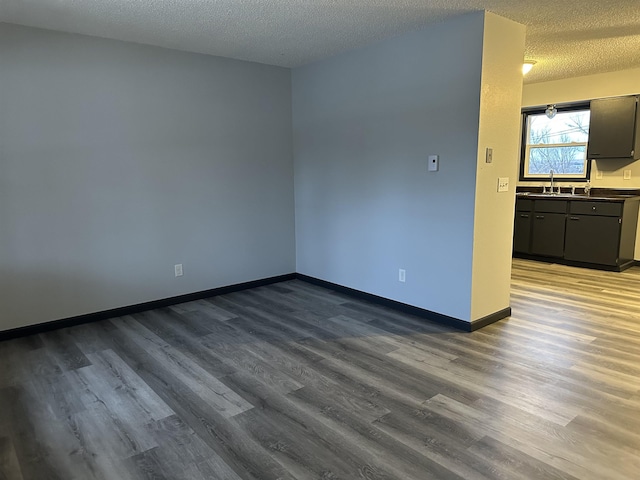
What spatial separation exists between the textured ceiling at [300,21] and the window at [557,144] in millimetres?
1929

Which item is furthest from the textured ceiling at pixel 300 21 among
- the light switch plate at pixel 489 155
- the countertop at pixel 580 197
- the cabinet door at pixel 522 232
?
the cabinet door at pixel 522 232

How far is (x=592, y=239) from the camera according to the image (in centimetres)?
539

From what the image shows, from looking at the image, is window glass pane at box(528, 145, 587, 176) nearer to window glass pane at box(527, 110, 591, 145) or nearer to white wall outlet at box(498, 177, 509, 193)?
window glass pane at box(527, 110, 591, 145)

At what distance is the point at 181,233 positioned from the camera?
13.7ft

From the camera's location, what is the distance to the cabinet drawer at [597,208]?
516cm

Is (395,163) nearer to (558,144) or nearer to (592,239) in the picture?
(592,239)

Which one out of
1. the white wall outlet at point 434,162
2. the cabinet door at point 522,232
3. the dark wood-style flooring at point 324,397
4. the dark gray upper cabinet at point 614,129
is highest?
the dark gray upper cabinet at point 614,129

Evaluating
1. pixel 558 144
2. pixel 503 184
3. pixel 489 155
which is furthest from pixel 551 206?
pixel 489 155

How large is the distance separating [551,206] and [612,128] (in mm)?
1186

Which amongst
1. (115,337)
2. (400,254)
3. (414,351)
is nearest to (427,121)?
(400,254)

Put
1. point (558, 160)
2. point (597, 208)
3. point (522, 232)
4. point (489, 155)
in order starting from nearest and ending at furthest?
point (489, 155)
point (597, 208)
point (522, 232)
point (558, 160)

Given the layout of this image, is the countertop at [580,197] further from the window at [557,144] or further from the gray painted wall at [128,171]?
the gray painted wall at [128,171]

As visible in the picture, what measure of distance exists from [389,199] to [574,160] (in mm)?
3733

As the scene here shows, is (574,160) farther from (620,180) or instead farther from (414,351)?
(414,351)
